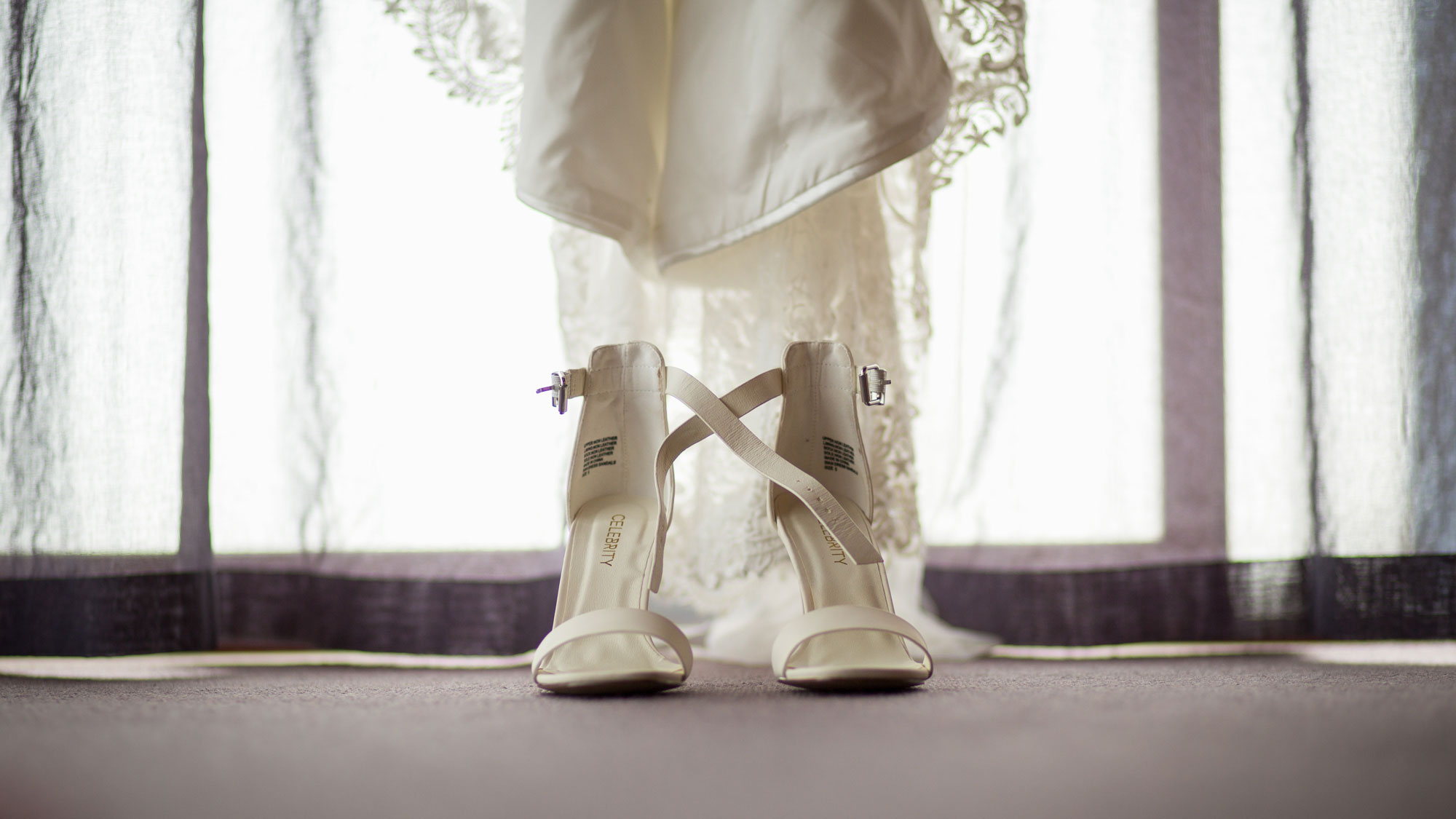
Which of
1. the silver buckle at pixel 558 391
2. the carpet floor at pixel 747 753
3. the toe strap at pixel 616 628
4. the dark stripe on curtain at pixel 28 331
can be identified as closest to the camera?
the carpet floor at pixel 747 753

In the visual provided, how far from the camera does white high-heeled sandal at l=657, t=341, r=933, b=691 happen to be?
50 centimetres

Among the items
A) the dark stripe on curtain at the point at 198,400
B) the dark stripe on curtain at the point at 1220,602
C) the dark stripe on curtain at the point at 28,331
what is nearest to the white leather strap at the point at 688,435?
the dark stripe on curtain at the point at 1220,602

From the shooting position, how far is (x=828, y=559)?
0.58 m

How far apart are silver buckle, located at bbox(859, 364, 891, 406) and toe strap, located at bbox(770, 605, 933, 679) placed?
0.17 metres

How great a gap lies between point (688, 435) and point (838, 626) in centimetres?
17

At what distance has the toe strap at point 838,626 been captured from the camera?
0.49 m

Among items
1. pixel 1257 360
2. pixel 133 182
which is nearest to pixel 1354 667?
pixel 1257 360

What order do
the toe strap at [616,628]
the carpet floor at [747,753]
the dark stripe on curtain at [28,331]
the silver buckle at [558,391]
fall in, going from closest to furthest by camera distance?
the carpet floor at [747,753] < the toe strap at [616,628] < the silver buckle at [558,391] < the dark stripe on curtain at [28,331]

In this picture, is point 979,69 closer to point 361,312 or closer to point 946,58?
point 946,58

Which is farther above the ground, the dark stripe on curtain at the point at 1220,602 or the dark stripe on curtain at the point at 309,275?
the dark stripe on curtain at the point at 309,275

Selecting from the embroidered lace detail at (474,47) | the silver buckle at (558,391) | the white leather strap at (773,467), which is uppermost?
the embroidered lace detail at (474,47)

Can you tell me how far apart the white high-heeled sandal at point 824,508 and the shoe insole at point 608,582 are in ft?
0.14

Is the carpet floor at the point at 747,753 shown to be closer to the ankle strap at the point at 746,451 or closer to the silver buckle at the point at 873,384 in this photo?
the ankle strap at the point at 746,451

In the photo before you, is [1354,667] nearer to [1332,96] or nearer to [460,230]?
[1332,96]
